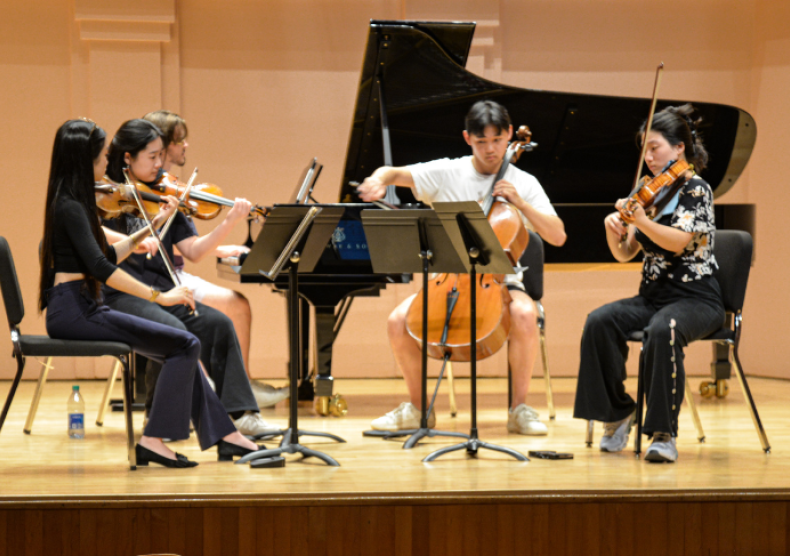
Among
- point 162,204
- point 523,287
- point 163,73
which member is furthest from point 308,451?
point 163,73

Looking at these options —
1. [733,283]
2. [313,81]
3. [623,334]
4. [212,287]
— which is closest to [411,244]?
[623,334]

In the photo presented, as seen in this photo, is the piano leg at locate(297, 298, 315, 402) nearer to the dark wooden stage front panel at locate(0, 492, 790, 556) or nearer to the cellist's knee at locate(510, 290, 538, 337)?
the cellist's knee at locate(510, 290, 538, 337)

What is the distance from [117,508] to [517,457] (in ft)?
4.15

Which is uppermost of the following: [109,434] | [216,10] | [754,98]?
[216,10]

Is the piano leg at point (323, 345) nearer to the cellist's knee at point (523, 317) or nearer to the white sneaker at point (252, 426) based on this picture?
the white sneaker at point (252, 426)

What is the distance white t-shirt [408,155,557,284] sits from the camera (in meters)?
3.31

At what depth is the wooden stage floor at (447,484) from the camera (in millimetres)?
2252

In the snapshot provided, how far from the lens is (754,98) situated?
17.5 ft

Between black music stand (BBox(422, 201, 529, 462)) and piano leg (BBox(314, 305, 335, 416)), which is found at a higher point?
black music stand (BBox(422, 201, 529, 462))

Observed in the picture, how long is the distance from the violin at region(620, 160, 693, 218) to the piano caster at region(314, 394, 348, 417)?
1.61m

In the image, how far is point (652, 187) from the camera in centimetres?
282

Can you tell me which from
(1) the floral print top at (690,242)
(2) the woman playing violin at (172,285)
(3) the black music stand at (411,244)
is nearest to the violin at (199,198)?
(2) the woman playing violin at (172,285)

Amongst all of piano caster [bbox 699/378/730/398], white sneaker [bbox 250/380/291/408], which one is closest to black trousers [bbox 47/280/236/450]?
white sneaker [bbox 250/380/291/408]

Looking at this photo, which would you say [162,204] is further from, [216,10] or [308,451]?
[216,10]
